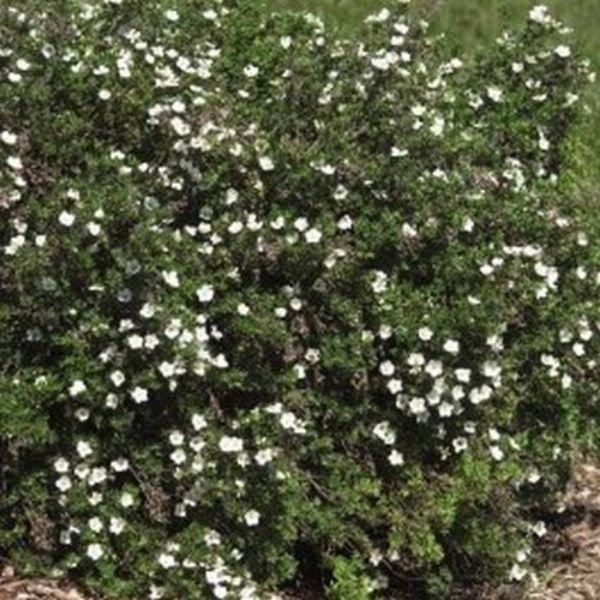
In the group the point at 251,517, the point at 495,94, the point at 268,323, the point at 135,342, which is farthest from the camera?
the point at 495,94

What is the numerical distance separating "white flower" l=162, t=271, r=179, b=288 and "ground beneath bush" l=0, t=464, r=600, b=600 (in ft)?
2.96

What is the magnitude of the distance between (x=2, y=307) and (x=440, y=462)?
1388mm

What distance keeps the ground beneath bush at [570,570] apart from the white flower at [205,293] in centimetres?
89

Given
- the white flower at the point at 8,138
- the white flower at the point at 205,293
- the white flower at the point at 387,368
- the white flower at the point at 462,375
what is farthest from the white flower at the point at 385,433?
the white flower at the point at 8,138

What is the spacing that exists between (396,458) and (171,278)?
2.81ft

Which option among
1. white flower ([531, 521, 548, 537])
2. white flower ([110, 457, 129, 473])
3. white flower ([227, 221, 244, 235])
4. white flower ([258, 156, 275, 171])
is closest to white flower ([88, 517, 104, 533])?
white flower ([110, 457, 129, 473])

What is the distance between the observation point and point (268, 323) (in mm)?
4422

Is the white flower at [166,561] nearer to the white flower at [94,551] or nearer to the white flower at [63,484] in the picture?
the white flower at [94,551]

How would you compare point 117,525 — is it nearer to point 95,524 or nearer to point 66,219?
point 95,524

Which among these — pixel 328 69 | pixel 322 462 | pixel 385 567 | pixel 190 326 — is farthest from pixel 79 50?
pixel 385 567

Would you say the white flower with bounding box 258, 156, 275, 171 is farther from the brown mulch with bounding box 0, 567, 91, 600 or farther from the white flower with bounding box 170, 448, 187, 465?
the brown mulch with bounding box 0, 567, 91, 600

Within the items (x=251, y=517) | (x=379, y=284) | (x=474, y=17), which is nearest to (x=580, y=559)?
(x=379, y=284)

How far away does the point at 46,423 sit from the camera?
14.0 ft

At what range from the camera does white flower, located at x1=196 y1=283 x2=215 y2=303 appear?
4383mm
